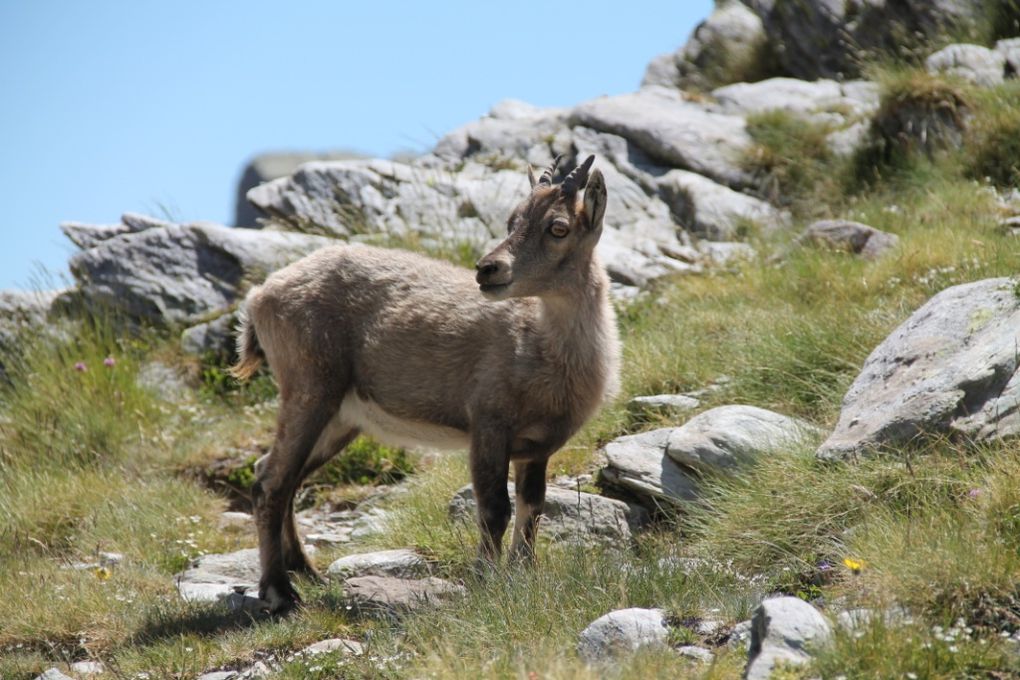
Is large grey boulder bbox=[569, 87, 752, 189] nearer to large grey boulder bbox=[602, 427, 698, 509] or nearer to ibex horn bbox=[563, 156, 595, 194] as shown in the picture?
large grey boulder bbox=[602, 427, 698, 509]

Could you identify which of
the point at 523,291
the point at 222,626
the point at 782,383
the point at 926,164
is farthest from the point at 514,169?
the point at 222,626

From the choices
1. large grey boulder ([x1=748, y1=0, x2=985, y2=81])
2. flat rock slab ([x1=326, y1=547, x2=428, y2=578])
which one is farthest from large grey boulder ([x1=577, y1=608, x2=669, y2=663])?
large grey boulder ([x1=748, y1=0, x2=985, y2=81])

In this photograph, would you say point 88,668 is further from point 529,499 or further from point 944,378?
point 944,378

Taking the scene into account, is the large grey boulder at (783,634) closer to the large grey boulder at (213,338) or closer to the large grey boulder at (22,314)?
the large grey boulder at (213,338)

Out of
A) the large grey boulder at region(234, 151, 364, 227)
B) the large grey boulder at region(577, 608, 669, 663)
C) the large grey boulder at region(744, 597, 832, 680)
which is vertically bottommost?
the large grey boulder at region(234, 151, 364, 227)

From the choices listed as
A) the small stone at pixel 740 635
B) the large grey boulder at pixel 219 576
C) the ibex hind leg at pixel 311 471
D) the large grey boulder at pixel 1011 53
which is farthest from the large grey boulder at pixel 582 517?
the large grey boulder at pixel 1011 53

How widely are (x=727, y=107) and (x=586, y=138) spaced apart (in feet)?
7.49

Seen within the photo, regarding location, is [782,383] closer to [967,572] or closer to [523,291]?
[523,291]

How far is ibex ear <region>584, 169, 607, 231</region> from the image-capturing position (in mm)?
6406

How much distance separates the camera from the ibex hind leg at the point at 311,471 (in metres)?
7.06

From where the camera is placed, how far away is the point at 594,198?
6.47 m

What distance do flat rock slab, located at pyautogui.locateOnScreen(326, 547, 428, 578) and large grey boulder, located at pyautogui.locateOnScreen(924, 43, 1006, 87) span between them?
9166 mm

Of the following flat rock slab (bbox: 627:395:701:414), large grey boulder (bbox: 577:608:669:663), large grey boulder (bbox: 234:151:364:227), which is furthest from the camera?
large grey boulder (bbox: 234:151:364:227)

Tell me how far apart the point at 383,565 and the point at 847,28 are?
472 inches
